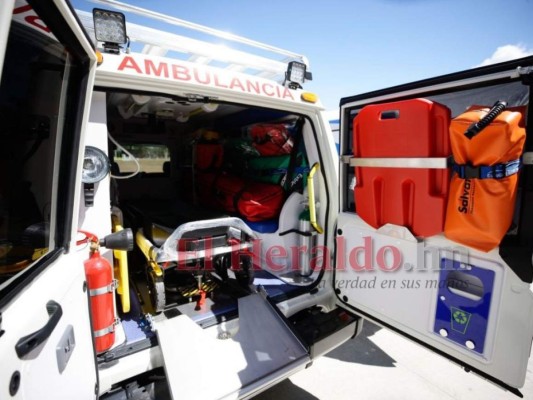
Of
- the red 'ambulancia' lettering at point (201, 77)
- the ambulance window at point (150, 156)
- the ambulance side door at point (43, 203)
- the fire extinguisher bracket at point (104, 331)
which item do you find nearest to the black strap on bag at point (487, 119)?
the red 'ambulancia' lettering at point (201, 77)

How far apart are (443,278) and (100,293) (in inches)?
74.4

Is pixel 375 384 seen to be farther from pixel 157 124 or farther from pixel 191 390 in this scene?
pixel 157 124

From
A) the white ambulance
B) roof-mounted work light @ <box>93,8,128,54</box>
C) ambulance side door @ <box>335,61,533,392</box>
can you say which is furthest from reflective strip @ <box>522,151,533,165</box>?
roof-mounted work light @ <box>93,8,128,54</box>

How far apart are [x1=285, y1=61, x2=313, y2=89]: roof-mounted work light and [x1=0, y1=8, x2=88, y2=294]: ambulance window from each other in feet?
5.00

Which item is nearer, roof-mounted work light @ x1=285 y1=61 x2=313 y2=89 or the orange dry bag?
the orange dry bag

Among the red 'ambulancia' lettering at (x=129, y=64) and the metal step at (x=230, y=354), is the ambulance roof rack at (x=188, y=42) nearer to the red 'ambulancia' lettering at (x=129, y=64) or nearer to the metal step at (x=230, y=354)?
the red 'ambulancia' lettering at (x=129, y=64)

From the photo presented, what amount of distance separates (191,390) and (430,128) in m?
1.95

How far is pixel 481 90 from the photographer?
158 centimetres

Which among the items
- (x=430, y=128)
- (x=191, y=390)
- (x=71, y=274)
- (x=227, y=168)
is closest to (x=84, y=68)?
(x=71, y=274)

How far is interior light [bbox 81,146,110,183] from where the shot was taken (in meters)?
1.48

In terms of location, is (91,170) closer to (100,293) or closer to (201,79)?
(100,293)

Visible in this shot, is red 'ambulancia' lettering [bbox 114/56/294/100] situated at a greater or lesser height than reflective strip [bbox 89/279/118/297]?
greater

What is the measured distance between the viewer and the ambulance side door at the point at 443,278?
4.15ft

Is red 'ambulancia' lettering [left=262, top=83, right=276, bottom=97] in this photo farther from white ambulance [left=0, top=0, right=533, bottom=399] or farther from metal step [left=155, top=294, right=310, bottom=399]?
metal step [left=155, top=294, right=310, bottom=399]
